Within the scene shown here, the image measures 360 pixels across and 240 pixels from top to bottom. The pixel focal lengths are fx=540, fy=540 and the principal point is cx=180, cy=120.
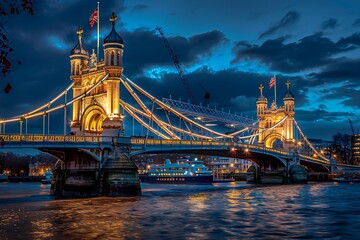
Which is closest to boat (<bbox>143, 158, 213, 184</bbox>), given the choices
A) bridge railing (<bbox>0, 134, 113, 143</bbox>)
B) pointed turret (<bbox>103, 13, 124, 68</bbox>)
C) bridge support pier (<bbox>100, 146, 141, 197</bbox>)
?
pointed turret (<bbox>103, 13, 124, 68</bbox>)

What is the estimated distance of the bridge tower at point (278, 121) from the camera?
10368cm

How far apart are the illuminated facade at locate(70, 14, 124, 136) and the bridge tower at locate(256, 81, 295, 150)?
45132 millimetres

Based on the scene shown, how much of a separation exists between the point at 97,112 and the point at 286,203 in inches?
1080

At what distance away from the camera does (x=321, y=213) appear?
126 ft

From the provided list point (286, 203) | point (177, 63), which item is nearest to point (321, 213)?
point (286, 203)

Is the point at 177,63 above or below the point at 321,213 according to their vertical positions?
above

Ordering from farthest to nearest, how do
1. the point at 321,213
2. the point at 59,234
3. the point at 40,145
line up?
the point at 40,145, the point at 321,213, the point at 59,234

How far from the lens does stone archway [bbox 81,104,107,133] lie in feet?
212

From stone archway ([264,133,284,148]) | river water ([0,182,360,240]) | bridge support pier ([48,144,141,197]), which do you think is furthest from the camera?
stone archway ([264,133,284,148])

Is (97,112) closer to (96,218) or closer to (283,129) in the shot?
(96,218)

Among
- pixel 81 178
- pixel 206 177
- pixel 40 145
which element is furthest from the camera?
pixel 206 177

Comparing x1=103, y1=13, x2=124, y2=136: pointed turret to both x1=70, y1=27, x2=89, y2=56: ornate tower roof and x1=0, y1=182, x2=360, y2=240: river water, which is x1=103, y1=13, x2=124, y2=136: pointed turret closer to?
x1=70, y1=27, x2=89, y2=56: ornate tower roof

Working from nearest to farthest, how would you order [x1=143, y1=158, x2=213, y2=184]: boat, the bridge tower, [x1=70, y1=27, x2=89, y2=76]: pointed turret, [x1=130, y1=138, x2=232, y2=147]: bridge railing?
[x1=130, y1=138, x2=232, y2=147]: bridge railing < [x1=70, y1=27, x2=89, y2=76]: pointed turret < the bridge tower < [x1=143, y1=158, x2=213, y2=184]: boat

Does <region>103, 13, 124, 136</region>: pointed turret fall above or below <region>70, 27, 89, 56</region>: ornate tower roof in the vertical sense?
below
